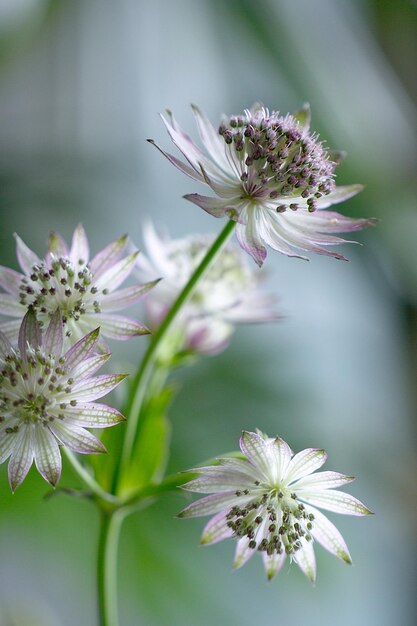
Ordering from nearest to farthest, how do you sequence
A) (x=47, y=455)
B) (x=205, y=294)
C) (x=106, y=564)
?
(x=47, y=455), (x=106, y=564), (x=205, y=294)

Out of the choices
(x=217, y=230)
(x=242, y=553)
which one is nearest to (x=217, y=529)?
(x=242, y=553)

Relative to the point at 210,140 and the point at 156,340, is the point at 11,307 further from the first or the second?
the point at 210,140

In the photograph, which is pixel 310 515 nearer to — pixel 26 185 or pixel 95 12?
pixel 26 185

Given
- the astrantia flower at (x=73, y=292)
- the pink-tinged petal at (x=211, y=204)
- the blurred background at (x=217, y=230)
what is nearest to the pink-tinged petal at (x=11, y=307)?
the astrantia flower at (x=73, y=292)

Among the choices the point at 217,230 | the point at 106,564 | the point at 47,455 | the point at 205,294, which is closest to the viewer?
the point at 47,455

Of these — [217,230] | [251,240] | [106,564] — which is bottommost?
[106,564]

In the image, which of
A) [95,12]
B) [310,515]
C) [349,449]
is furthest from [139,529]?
[95,12]
